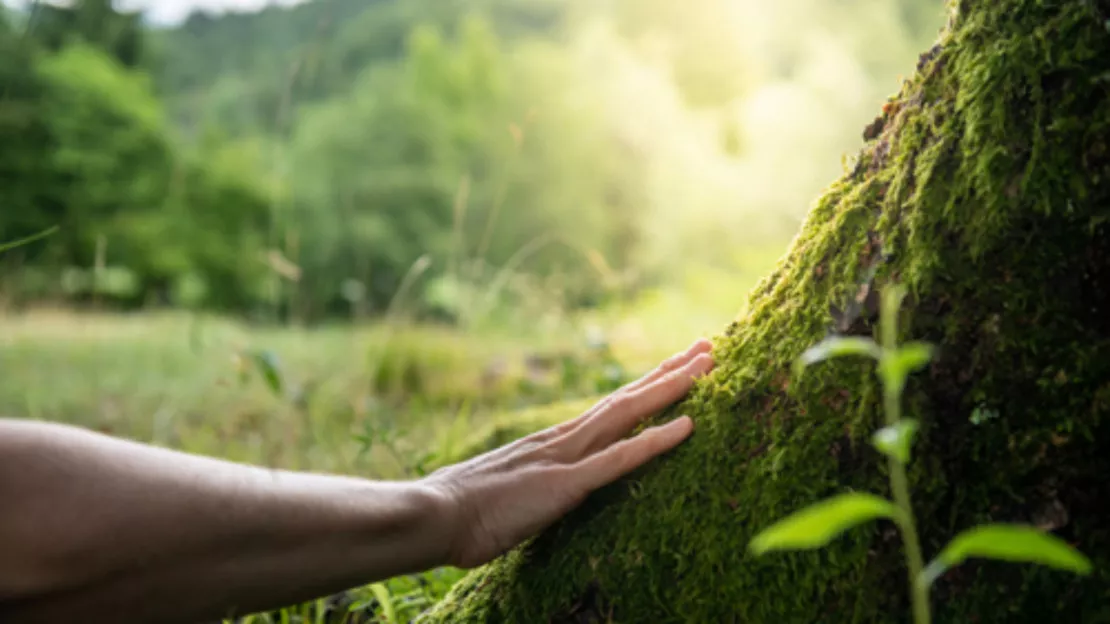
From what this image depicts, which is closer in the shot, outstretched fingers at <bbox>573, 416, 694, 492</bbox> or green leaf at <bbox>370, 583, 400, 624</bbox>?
outstretched fingers at <bbox>573, 416, 694, 492</bbox>

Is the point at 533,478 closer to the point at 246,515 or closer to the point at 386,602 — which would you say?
the point at 246,515

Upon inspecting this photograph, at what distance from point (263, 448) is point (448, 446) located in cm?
191

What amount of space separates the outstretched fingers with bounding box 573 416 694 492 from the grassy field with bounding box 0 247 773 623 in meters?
0.59

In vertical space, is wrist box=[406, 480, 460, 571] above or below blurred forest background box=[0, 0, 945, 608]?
below

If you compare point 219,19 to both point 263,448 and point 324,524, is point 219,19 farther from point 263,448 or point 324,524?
point 324,524

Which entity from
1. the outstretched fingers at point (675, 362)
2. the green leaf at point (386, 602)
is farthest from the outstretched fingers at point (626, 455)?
the green leaf at point (386, 602)

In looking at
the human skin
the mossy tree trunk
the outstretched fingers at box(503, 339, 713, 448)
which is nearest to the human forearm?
the human skin

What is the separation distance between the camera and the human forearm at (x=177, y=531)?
1.14 meters

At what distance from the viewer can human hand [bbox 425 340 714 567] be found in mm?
1487

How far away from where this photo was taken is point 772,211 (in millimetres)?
17828

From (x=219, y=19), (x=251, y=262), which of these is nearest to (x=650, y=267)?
(x=251, y=262)

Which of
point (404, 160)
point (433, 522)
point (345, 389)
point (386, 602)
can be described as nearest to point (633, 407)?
point (433, 522)

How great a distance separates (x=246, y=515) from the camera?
1.29 m

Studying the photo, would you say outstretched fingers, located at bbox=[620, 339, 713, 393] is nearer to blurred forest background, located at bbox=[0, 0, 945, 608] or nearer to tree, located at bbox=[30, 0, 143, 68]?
blurred forest background, located at bbox=[0, 0, 945, 608]
